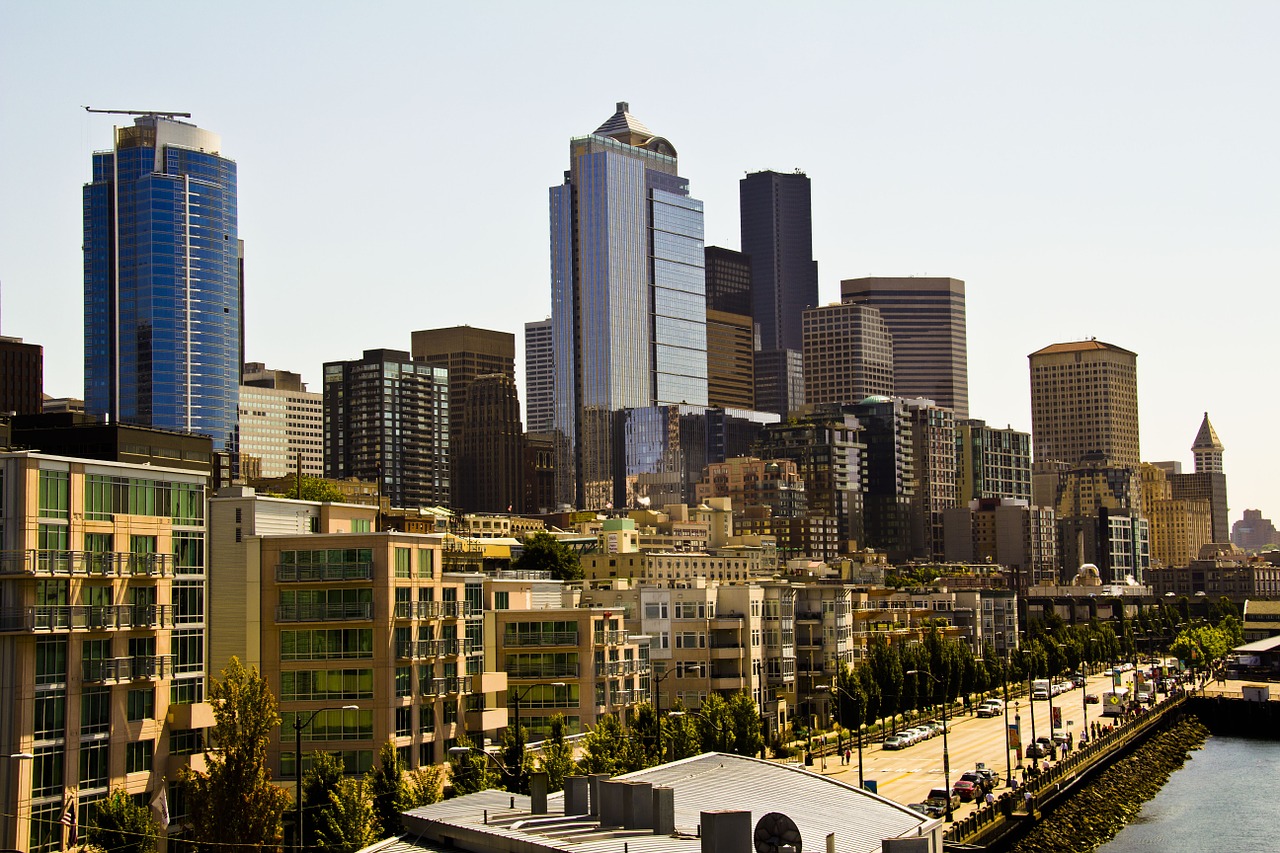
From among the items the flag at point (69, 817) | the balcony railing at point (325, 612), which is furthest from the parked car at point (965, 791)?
the flag at point (69, 817)

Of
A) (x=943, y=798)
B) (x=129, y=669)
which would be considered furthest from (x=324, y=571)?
(x=943, y=798)

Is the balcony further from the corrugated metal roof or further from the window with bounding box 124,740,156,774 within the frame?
the corrugated metal roof

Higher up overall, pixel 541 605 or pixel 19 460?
pixel 19 460

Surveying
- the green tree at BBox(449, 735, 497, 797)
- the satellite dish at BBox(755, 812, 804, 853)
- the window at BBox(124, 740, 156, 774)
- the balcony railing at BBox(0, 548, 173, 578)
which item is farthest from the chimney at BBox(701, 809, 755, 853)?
the window at BBox(124, 740, 156, 774)

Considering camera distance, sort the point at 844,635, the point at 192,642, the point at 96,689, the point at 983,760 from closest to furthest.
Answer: the point at 96,689 → the point at 192,642 → the point at 983,760 → the point at 844,635

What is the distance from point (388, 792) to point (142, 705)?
1328cm

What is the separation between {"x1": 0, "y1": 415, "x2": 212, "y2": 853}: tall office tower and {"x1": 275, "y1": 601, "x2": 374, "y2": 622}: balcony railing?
231 inches

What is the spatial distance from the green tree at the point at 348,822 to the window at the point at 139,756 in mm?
11435

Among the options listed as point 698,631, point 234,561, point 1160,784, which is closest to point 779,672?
point 698,631

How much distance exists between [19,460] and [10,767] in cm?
1382

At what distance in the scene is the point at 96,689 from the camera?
81875 mm

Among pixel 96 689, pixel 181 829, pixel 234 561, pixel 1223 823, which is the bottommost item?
pixel 1223 823

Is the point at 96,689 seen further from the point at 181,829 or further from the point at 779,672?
the point at 779,672

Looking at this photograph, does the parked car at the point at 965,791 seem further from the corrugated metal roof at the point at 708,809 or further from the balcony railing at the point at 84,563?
the balcony railing at the point at 84,563
